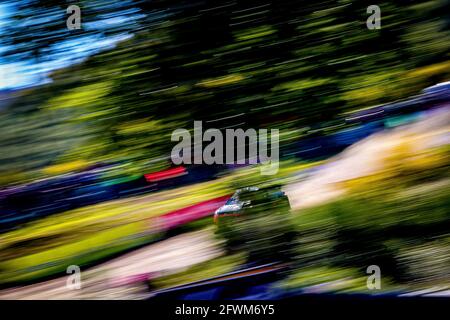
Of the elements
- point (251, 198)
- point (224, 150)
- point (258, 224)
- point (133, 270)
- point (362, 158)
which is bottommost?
point (133, 270)

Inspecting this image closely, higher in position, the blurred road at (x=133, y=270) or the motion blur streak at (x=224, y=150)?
→ the motion blur streak at (x=224, y=150)

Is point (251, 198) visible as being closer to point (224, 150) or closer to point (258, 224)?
point (258, 224)

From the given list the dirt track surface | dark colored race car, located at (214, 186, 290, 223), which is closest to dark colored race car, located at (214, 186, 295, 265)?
dark colored race car, located at (214, 186, 290, 223)

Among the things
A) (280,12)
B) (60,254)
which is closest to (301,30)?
(280,12)

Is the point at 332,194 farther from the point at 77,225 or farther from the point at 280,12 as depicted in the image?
the point at 77,225

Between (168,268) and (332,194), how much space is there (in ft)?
3.47

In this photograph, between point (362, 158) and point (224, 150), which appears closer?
point (362, 158)

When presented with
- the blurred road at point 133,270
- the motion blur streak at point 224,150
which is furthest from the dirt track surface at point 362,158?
the blurred road at point 133,270

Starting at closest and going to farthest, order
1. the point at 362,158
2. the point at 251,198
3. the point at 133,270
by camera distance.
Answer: the point at 362,158
the point at 251,198
the point at 133,270

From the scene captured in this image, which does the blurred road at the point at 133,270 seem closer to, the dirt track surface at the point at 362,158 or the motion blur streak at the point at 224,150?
the motion blur streak at the point at 224,150

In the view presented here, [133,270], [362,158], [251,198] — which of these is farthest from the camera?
[133,270]

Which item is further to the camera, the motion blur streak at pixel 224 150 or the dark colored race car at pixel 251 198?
the dark colored race car at pixel 251 198

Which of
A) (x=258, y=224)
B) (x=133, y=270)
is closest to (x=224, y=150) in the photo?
(x=258, y=224)

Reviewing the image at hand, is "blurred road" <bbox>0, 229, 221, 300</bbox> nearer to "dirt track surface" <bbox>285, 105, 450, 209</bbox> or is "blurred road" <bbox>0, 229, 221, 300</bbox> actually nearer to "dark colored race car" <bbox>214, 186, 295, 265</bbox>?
"dark colored race car" <bbox>214, 186, 295, 265</bbox>
